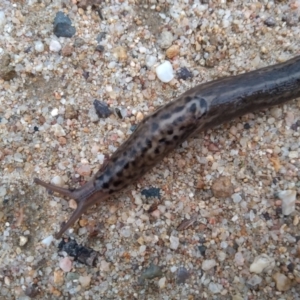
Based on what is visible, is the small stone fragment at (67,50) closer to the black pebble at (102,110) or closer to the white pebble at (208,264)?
the black pebble at (102,110)

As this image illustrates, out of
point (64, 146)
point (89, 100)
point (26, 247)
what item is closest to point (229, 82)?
point (89, 100)

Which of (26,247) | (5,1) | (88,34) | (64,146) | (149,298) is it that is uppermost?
(5,1)

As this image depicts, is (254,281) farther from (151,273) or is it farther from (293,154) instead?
(293,154)

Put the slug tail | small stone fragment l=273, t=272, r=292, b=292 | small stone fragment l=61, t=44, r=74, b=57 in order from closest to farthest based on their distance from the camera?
small stone fragment l=273, t=272, r=292, b=292 → the slug tail → small stone fragment l=61, t=44, r=74, b=57

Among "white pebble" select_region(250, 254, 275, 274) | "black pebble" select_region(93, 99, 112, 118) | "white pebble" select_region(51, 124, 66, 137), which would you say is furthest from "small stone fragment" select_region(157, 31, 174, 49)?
"white pebble" select_region(250, 254, 275, 274)

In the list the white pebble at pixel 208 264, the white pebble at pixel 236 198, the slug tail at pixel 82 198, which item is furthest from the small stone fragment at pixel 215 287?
the slug tail at pixel 82 198

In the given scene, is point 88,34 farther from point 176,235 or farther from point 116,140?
point 176,235

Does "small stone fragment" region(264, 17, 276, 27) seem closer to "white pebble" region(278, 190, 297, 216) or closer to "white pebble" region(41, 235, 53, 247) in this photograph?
"white pebble" region(278, 190, 297, 216)
